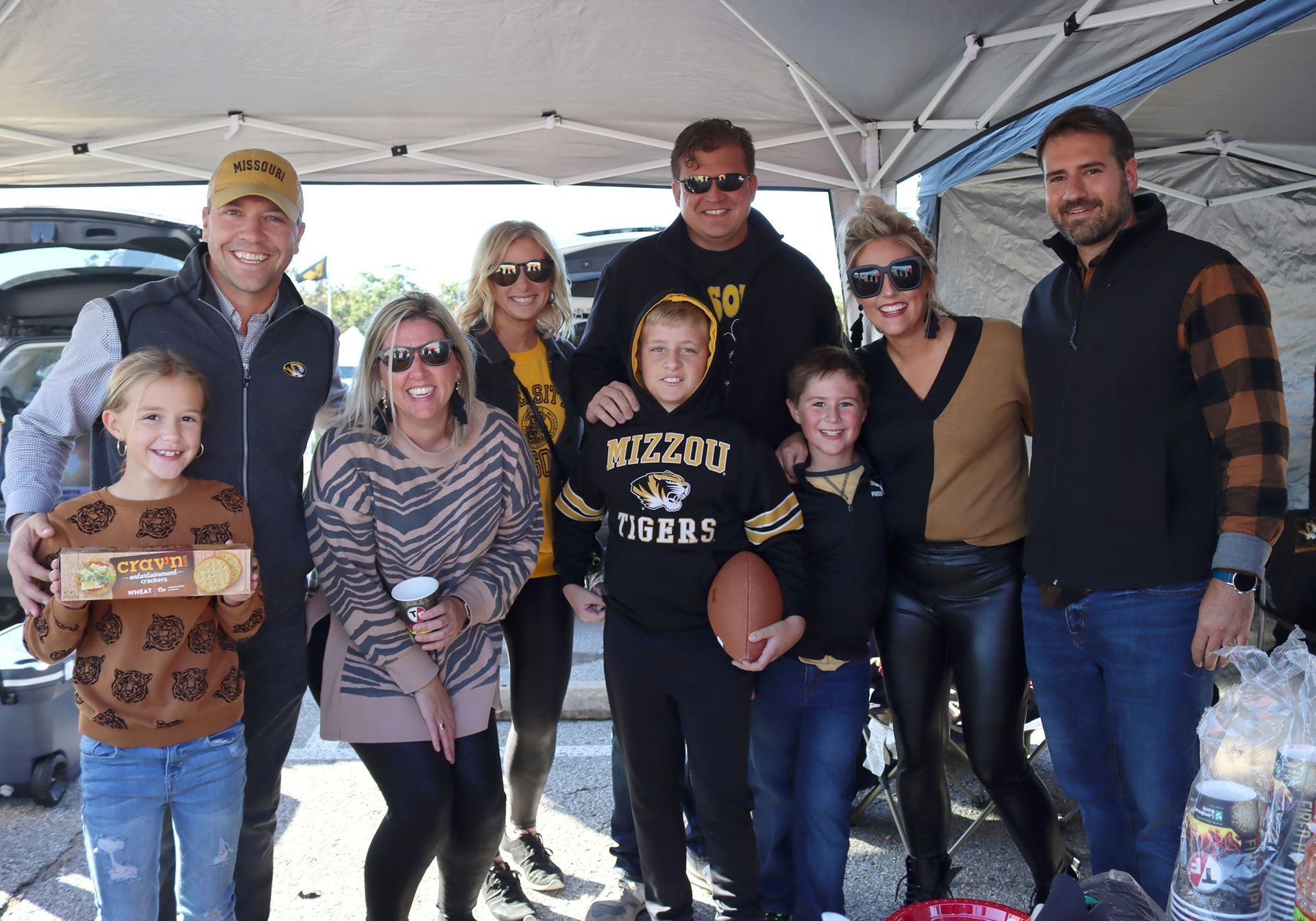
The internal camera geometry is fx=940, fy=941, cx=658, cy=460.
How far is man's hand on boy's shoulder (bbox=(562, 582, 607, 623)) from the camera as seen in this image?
283 centimetres

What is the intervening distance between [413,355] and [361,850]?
7.40ft

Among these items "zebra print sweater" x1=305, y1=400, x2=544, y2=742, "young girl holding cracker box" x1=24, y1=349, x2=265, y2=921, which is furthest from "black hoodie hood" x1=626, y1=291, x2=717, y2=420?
"young girl holding cracker box" x1=24, y1=349, x2=265, y2=921

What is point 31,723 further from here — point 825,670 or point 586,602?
point 825,670

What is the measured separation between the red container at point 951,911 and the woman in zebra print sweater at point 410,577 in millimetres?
1164

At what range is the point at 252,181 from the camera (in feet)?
8.41

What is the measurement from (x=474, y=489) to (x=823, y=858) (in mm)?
1503

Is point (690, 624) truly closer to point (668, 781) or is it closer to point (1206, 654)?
point (668, 781)

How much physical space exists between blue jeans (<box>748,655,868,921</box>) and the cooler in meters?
3.13

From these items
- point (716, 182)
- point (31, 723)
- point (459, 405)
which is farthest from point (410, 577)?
point (31, 723)

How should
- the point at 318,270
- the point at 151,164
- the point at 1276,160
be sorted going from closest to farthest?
the point at 151,164
the point at 1276,160
the point at 318,270

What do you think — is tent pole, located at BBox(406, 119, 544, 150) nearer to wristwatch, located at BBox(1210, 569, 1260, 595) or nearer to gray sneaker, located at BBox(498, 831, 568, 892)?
gray sneaker, located at BBox(498, 831, 568, 892)

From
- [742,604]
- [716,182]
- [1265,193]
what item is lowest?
[742,604]

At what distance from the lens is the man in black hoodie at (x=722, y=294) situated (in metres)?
3.15

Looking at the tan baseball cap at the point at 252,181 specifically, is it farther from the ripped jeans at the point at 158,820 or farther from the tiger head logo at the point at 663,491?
the ripped jeans at the point at 158,820
